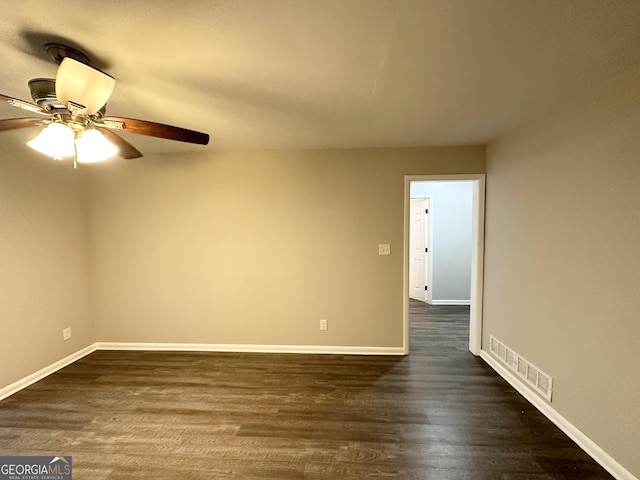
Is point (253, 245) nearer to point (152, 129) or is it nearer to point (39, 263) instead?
point (152, 129)

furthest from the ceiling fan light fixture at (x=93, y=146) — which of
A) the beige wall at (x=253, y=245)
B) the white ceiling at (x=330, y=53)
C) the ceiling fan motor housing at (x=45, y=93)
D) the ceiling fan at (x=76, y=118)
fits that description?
the beige wall at (x=253, y=245)

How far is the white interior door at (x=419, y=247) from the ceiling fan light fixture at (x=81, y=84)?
466 cm

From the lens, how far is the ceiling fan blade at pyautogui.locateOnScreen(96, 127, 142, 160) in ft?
5.36

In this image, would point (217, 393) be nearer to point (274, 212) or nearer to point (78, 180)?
point (274, 212)

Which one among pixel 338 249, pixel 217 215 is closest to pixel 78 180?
pixel 217 215

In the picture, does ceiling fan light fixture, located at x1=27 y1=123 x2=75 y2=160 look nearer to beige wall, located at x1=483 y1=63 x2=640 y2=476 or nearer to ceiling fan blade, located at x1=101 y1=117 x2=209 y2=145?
ceiling fan blade, located at x1=101 y1=117 x2=209 y2=145

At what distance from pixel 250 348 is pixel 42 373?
1.97m

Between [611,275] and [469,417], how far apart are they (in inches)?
53.7

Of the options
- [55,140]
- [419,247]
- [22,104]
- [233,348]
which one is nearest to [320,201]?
[233,348]

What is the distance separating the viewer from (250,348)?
3.19 m

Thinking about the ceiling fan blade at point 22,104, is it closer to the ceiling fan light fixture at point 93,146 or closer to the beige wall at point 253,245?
the ceiling fan light fixture at point 93,146

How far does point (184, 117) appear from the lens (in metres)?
2.05

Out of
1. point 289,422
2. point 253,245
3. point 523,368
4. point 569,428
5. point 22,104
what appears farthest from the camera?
point 253,245

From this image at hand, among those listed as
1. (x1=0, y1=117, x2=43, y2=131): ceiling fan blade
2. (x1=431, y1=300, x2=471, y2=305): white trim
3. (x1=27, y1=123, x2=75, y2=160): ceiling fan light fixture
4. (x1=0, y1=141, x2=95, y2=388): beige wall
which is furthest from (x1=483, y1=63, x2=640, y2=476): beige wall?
(x1=0, y1=141, x2=95, y2=388): beige wall
